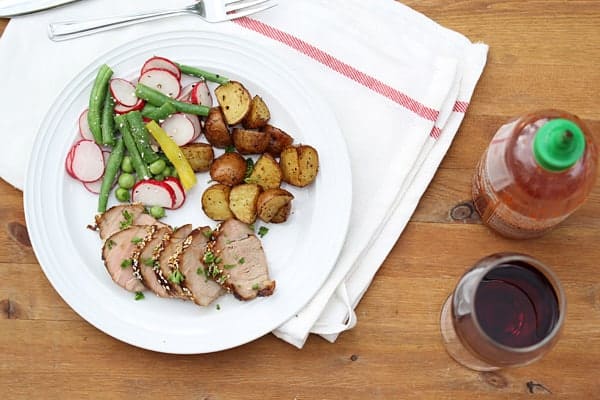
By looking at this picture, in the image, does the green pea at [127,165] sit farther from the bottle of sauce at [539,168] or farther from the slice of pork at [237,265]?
the bottle of sauce at [539,168]

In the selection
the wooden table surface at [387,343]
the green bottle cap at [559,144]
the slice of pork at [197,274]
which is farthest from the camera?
the wooden table surface at [387,343]

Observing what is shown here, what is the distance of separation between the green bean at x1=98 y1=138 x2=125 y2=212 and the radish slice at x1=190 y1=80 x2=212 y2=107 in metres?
0.24

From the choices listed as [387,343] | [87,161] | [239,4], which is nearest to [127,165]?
[87,161]

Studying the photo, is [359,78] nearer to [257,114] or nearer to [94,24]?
[257,114]

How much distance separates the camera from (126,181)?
197 centimetres

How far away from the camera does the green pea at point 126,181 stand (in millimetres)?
1976

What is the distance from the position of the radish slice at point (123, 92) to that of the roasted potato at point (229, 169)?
0.96 feet

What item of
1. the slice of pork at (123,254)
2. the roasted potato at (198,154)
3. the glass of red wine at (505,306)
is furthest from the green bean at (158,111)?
the glass of red wine at (505,306)

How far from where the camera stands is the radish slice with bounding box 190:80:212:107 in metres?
1.98

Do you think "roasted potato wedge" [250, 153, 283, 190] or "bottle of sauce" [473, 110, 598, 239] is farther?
"roasted potato wedge" [250, 153, 283, 190]

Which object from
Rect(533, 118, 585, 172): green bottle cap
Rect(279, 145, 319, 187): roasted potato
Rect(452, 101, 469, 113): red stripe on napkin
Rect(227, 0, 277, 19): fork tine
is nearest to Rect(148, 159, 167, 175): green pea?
Rect(279, 145, 319, 187): roasted potato

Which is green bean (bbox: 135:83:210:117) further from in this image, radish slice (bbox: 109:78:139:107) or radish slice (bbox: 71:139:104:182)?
radish slice (bbox: 71:139:104:182)

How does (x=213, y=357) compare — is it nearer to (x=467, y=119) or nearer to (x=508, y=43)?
(x=467, y=119)

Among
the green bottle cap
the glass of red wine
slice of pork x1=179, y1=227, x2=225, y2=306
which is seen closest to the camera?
the green bottle cap
